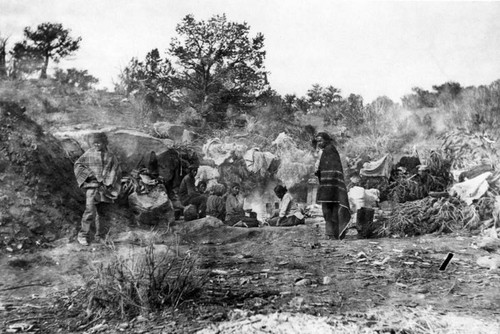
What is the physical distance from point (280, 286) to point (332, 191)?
154 centimetres

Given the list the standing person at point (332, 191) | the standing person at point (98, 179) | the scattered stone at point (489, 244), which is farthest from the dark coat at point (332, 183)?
the standing person at point (98, 179)

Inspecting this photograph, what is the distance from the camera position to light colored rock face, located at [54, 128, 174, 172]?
445cm

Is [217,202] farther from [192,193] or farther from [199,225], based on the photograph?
[199,225]

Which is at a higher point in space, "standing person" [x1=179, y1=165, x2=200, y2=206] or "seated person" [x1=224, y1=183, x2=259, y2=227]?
"standing person" [x1=179, y1=165, x2=200, y2=206]

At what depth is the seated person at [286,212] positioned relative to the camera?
5023 mm

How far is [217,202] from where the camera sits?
483cm

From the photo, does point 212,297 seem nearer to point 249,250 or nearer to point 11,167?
point 249,250

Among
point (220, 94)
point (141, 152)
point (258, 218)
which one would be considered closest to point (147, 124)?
point (141, 152)

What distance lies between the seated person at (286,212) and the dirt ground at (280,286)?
2.13 ft

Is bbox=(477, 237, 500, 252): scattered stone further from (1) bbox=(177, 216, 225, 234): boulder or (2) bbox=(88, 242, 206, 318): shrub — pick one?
(2) bbox=(88, 242, 206, 318): shrub

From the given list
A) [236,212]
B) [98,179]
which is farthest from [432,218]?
[98,179]

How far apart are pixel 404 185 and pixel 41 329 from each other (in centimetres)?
377

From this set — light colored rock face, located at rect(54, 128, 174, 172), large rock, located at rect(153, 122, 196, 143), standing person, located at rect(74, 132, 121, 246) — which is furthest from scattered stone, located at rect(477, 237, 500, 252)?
standing person, located at rect(74, 132, 121, 246)

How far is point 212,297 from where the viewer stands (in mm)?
3373
